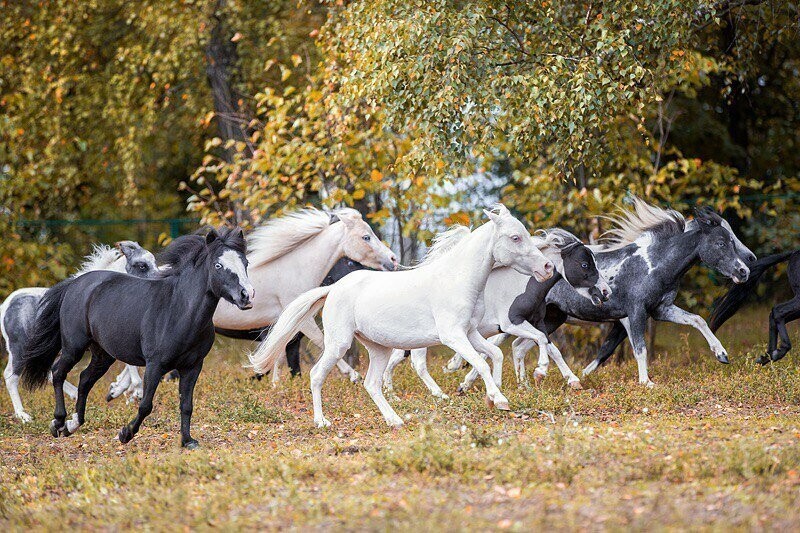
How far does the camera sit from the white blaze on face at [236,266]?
786 centimetres

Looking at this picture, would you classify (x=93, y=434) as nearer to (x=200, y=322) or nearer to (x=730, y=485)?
(x=200, y=322)

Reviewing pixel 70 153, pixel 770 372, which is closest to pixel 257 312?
pixel 770 372

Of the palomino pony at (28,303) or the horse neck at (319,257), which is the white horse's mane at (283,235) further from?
the palomino pony at (28,303)

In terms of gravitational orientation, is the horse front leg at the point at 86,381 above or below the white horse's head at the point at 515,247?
below

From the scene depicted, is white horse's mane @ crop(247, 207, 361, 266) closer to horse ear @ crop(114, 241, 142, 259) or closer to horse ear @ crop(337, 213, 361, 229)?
horse ear @ crop(337, 213, 361, 229)

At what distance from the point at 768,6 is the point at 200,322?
302 inches

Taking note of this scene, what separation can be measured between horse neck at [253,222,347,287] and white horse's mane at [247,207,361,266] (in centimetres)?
9

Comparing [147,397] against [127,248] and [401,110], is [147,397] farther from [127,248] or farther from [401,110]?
[401,110]

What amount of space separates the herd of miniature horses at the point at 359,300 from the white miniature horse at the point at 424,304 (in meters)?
0.01

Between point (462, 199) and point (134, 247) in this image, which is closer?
point (134, 247)

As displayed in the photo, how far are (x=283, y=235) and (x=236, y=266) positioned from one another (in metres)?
3.52

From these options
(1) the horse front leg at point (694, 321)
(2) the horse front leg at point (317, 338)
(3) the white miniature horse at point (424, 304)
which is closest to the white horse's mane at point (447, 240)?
(3) the white miniature horse at point (424, 304)

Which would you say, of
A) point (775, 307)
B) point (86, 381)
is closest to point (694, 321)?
point (775, 307)

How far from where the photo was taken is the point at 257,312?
1145 centimetres
